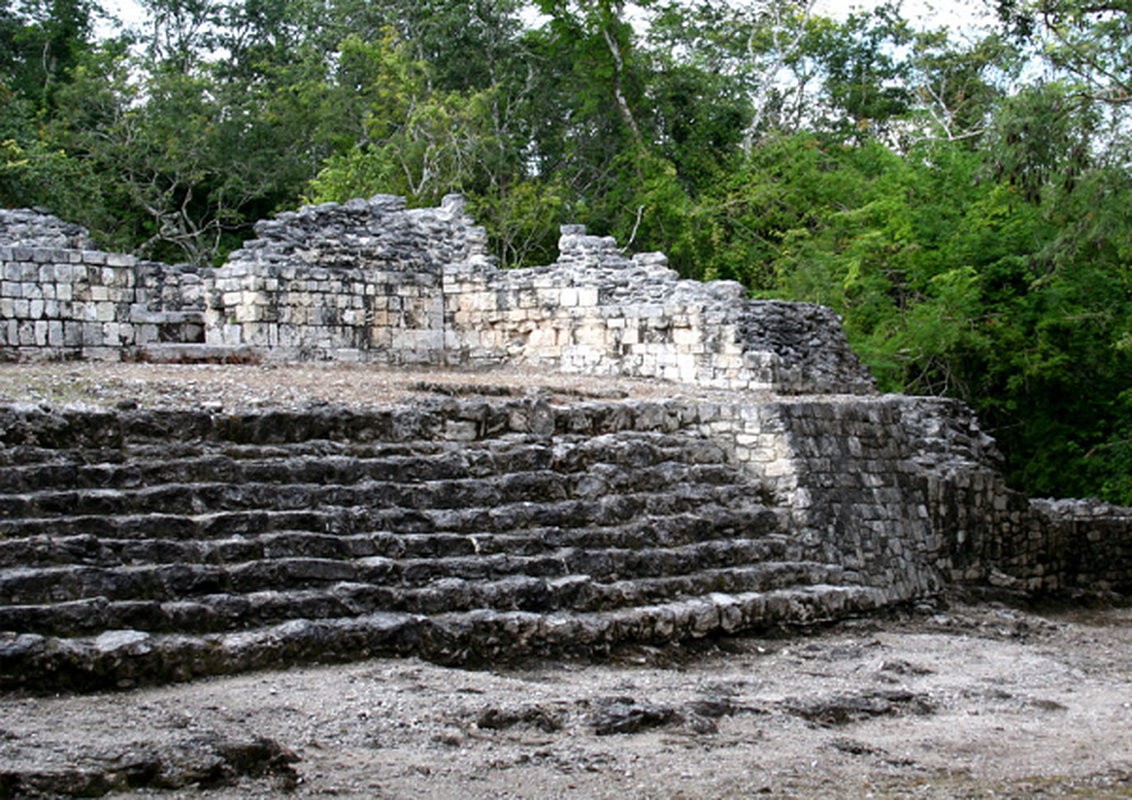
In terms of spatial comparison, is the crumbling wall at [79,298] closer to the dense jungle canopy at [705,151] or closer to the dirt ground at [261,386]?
the dirt ground at [261,386]

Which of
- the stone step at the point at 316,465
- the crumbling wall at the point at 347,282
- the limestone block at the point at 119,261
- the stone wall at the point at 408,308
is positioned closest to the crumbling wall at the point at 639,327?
the stone wall at the point at 408,308

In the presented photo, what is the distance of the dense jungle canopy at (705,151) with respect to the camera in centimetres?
1827

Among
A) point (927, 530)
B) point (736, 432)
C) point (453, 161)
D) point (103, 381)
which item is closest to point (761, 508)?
point (736, 432)

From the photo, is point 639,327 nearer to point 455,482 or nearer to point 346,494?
point 455,482

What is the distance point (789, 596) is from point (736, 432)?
1.95 meters

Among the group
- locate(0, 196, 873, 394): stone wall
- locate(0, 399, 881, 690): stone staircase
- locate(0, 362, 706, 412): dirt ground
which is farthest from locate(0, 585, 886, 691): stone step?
locate(0, 196, 873, 394): stone wall

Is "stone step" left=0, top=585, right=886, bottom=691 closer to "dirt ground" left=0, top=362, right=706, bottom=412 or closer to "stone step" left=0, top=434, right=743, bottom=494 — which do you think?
"stone step" left=0, top=434, right=743, bottom=494

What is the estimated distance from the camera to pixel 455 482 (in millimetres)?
8469

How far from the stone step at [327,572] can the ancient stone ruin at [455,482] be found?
0.7 inches

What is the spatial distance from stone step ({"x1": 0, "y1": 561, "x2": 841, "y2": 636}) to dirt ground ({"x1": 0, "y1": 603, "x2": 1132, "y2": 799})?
42cm

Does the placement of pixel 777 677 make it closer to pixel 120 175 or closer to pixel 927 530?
pixel 927 530

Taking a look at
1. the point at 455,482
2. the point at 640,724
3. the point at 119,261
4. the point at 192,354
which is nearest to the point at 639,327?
the point at 192,354

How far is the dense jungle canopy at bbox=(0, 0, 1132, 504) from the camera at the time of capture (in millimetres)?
18266

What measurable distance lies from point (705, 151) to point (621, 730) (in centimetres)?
2247
